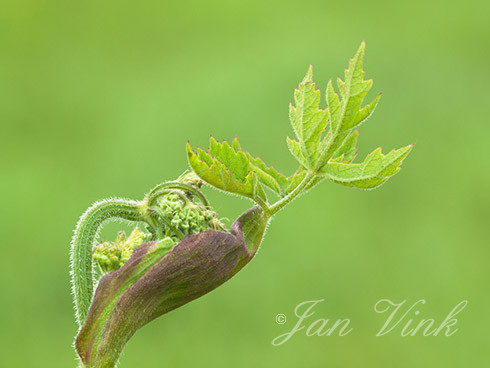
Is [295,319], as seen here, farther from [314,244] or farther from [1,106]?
[1,106]

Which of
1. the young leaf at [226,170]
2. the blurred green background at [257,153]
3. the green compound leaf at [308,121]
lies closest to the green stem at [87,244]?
the young leaf at [226,170]

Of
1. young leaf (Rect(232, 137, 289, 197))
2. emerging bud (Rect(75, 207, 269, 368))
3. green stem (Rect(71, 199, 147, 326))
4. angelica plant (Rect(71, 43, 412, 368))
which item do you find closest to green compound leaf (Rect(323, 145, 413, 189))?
angelica plant (Rect(71, 43, 412, 368))

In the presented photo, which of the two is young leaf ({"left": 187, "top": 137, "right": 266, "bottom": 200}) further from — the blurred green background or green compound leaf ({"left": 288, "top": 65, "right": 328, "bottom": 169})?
the blurred green background

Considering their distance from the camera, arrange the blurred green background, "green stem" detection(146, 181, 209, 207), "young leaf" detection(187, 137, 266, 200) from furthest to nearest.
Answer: the blurred green background → "green stem" detection(146, 181, 209, 207) → "young leaf" detection(187, 137, 266, 200)

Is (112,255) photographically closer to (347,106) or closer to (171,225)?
(171,225)

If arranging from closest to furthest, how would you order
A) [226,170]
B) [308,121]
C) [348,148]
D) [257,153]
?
1. [226,170]
2. [308,121]
3. [348,148]
4. [257,153]

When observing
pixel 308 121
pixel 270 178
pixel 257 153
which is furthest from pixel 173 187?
pixel 257 153

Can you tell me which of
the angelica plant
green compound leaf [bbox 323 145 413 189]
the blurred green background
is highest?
the blurred green background
